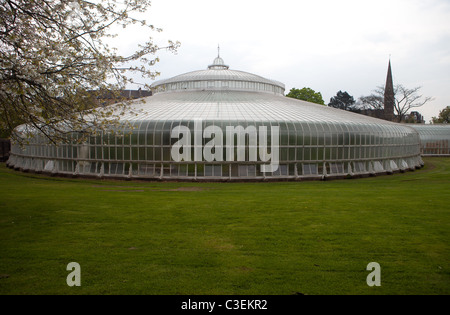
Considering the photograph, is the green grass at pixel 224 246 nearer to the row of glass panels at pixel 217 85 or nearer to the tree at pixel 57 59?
the tree at pixel 57 59

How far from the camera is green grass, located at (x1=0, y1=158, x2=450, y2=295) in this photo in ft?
23.6

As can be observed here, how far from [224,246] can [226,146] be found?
17.1m

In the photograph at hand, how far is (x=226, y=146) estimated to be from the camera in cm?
2630

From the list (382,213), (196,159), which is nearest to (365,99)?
(196,159)

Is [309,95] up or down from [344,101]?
down

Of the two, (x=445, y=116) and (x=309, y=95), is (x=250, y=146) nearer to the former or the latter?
(x=309, y=95)

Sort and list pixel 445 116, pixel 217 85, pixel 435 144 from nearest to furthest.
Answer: pixel 217 85 < pixel 435 144 < pixel 445 116

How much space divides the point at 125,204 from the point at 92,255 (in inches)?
261

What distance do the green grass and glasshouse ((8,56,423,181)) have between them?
10987 mm

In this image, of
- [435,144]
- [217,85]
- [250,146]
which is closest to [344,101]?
[435,144]

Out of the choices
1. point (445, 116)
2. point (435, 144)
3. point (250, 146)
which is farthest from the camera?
point (445, 116)

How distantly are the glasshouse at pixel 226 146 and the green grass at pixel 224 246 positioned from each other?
1099cm

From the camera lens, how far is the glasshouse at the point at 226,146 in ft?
86.6
